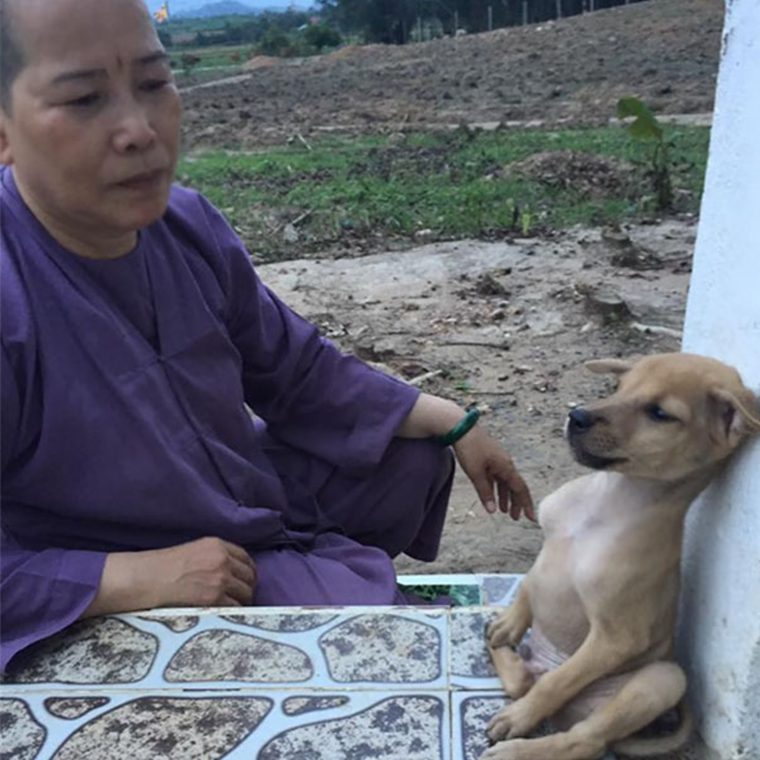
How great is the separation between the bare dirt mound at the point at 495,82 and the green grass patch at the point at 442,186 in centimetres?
255

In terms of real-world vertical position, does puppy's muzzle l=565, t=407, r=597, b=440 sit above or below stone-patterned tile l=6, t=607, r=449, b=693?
above

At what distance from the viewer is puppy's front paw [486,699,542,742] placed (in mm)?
1712

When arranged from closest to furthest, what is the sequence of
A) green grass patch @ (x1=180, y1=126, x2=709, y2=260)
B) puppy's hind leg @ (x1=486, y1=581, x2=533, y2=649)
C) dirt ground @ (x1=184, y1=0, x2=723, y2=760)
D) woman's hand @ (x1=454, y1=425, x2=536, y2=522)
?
Result: 1. puppy's hind leg @ (x1=486, y1=581, x2=533, y2=649)
2. woman's hand @ (x1=454, y1=425, x2=536, y2=522)
3. dirt ground @ (x1=184, y1=0, x2=723, y2=760)
4. green grass patch @ (x1=180, y1=126, x2=709, y2=260)

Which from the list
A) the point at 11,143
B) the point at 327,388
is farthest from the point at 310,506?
the point at 11,143

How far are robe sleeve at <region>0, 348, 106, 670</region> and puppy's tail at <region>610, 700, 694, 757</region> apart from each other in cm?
97

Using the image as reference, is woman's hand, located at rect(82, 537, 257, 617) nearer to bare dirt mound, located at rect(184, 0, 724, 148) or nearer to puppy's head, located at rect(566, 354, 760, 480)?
puppy's head, located at rect(566, 354, 760, 480)

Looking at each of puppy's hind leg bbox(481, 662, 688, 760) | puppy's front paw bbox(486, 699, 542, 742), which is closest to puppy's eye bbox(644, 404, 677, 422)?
puppy's hind leg bbox(481, 662, 688, 760)

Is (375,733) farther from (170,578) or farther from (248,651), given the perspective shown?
(170,578)

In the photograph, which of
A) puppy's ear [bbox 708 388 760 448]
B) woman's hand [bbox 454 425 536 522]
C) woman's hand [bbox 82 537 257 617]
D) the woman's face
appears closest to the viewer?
puppy's ear [bbox 708 388 760 448]

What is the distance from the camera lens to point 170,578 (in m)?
2.08

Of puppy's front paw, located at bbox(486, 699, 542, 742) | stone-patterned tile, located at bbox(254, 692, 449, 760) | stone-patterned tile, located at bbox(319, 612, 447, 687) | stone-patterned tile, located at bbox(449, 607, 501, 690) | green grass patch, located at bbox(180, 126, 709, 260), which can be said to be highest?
puppy's front paw, located at bbox(486, 699, 542, 742)

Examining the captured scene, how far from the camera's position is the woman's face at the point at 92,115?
183 cm

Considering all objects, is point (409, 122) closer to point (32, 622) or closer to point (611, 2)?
point (32, 622)

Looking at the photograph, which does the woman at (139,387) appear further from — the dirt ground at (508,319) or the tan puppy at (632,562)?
the dirt ground at (508,319)
